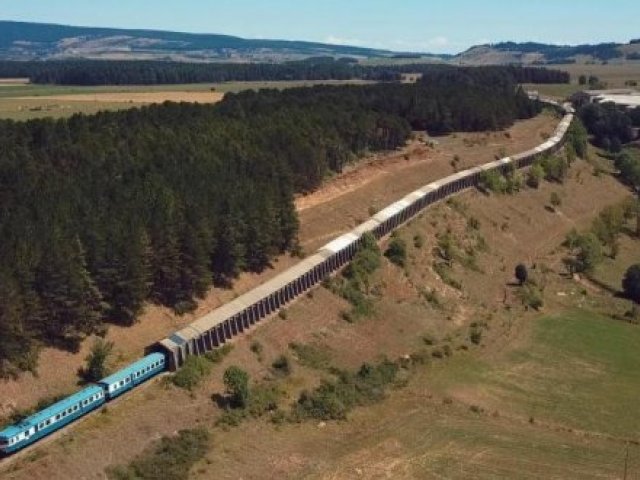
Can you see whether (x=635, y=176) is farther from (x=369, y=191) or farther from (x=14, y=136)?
(x=14, y=136)

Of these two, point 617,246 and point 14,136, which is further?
point 617,246

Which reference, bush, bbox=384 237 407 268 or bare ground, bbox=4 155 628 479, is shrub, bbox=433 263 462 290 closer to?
bush, bbox=384 237 407 268

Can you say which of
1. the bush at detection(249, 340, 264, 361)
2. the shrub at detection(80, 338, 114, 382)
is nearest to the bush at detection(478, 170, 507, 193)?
the bush at detection(249, 340, 264, 361)

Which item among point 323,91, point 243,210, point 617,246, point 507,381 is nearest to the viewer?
point 507,381

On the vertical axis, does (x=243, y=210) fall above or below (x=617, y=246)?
above

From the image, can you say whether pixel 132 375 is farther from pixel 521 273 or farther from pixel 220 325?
pixel 521 273

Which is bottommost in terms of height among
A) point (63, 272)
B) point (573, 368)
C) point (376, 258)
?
point (573, 368)

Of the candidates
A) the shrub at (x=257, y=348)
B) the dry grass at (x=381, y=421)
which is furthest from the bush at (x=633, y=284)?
the shrub at (x=257, y=348)

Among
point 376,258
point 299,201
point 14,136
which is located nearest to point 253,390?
point 376,258

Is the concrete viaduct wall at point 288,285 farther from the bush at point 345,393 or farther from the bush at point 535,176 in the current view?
the bush at point 535,176
